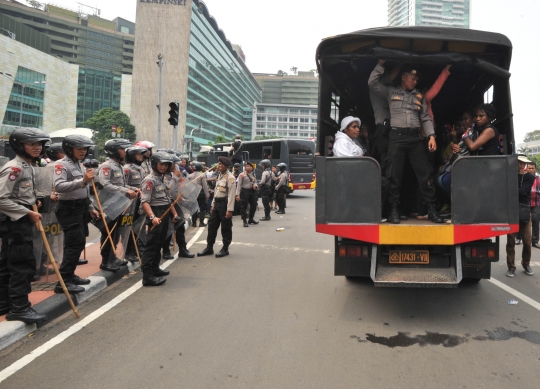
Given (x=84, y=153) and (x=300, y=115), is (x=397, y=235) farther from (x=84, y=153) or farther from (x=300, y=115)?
(x=300, y=115)

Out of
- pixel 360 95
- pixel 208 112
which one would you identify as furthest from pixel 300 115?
pixel 360 95

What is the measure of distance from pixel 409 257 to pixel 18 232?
3967 millimetres

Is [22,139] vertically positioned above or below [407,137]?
below

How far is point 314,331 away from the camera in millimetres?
4219

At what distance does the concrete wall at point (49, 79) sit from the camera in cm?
6781

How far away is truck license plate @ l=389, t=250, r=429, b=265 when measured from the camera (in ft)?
14.9

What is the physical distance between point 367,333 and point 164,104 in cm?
8268

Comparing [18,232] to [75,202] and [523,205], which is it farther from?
[523,205]

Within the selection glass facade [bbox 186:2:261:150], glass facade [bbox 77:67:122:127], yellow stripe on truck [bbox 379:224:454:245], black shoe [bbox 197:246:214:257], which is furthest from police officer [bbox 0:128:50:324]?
glass facade [bbox 77:67:122:127]

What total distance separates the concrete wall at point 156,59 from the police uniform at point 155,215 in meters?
79.7

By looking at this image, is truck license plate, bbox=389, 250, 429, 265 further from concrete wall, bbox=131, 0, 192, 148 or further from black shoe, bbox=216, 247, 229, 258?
concrete wall, bbox=131, 0, 192, 148

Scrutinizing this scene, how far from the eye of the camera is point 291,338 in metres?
4.02

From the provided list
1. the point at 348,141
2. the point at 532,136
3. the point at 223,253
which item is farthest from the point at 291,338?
the point at 532,136

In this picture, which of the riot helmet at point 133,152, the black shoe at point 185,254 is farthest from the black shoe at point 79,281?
the black shoe at point 185,254
